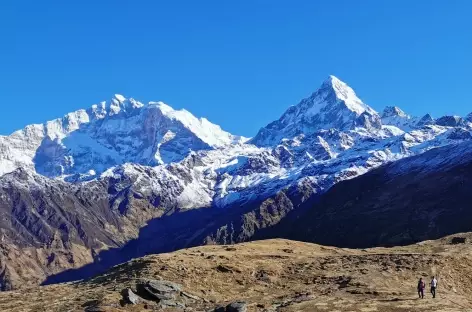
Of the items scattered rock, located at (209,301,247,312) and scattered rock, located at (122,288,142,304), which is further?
scattered rock, located at (122,288,142,304)

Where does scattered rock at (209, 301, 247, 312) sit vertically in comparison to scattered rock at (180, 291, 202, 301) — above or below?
below

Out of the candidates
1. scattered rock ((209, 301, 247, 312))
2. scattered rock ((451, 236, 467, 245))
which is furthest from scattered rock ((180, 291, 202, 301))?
scattered rock ((451, 236, 467, 245))

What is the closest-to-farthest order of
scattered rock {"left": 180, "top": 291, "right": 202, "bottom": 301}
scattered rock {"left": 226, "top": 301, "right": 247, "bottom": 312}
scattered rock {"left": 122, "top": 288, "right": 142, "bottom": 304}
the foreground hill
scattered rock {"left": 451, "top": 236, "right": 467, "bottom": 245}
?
scattered rock {"left": 226, "top": 301, "right": 247, "bottom": 312}, the foreground hill, scattered rock {"left": 122, "top": 288, "right": 142, "bottom": 304}, scattered rock {"left": 180, "top": 291, "right": 202, "bottom": 301}, scattered rock {"left": 451, "top": 236, "right": 467, "bottom": 245}

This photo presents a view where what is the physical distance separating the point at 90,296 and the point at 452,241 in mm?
62858

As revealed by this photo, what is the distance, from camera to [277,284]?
6562 centimetres

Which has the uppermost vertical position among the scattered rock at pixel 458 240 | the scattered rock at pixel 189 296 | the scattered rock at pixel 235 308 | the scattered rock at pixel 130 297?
the scattered rock at pixel 458 240

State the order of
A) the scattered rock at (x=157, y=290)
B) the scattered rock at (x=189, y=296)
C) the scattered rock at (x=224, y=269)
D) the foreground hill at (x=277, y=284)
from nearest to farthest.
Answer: the foreground hill at (x=277, y=284)
the scattered rock at (x=157, y=290)
the scattered rock at (x=189, y=296)
the scattered rock at (x=224, y=269)

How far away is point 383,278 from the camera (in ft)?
212

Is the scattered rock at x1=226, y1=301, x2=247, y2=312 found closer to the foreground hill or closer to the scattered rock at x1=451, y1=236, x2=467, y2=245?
the foreground hill

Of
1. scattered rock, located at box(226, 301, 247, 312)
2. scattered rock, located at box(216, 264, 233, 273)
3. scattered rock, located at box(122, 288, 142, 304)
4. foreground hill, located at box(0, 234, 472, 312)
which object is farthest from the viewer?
scattered rock, located at box(216, 264, 233, 273)

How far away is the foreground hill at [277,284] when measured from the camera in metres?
54.9

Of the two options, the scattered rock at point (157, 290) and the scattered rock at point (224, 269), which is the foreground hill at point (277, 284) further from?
the scattered rock at point (157, 290)

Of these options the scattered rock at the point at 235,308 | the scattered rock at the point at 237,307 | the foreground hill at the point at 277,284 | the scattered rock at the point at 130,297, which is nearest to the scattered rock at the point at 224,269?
the foreground hill at the point at 277,284

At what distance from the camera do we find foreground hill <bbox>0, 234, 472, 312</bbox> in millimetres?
54900
